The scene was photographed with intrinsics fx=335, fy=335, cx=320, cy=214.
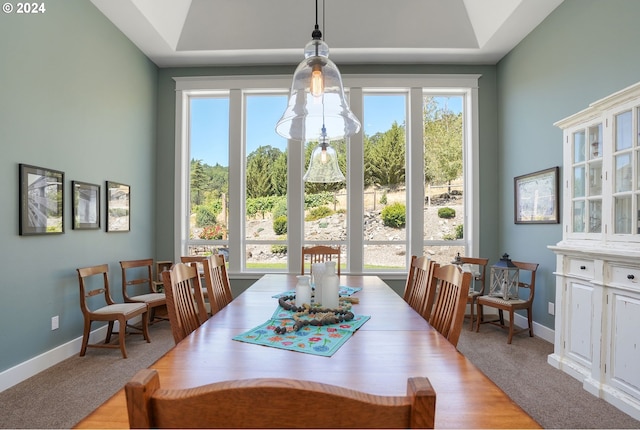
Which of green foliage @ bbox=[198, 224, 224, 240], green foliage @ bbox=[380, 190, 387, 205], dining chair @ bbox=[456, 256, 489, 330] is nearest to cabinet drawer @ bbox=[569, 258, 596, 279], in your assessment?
dining chair @ bbox=[456, 256, 489, 330]

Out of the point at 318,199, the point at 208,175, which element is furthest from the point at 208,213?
the point at 318,199

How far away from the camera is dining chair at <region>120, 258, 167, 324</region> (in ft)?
11.7

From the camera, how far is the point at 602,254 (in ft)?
7.83

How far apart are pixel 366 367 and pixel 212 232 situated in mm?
4011

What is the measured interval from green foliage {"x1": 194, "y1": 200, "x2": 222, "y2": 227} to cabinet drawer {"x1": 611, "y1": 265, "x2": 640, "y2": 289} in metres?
4.25

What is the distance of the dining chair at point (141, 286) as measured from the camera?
357cm

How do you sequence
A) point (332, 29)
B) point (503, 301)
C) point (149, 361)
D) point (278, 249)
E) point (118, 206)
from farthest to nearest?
1. point (278, 249)
2. point (332, 29)
3. point (118, 206)
4. point (503, 301)
5. point (149, 361)

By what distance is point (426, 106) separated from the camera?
471cm

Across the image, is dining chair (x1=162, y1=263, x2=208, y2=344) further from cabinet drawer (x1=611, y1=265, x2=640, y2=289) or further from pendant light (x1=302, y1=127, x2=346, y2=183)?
cabinet drawer (x1=611, y1=265, x2=640, y2=289)

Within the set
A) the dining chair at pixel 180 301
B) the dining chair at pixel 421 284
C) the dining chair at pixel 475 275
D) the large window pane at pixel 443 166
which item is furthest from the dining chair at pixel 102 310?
the large window pane at pixel 443 166

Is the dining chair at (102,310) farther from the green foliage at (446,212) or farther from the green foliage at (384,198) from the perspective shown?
the green foliage at (446,212)

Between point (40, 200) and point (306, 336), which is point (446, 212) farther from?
point (40, 200)

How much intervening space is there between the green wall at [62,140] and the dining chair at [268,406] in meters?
2.87

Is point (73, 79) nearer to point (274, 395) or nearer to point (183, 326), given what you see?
point (183, 326)
